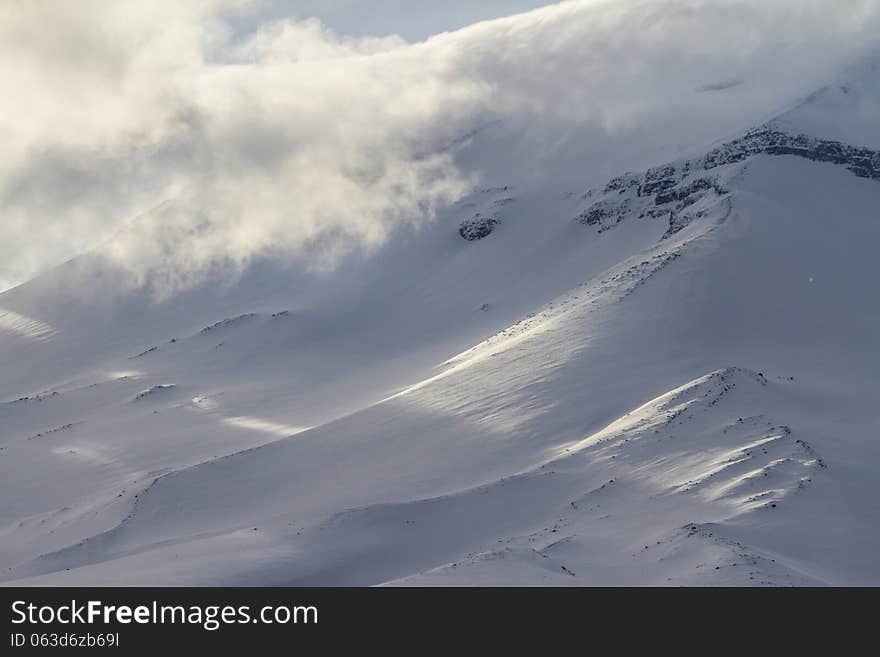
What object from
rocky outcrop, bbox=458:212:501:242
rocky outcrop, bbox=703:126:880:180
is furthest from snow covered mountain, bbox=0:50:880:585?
rocky outcrop, bbox=458:212:501:242

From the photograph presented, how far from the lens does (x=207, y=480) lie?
91.1 metres

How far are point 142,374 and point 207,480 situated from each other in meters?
65.7

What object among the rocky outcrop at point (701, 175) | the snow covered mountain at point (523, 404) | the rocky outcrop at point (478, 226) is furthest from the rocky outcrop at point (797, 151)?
the rocky outcrop at point (478, 226)

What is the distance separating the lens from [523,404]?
9256 cm

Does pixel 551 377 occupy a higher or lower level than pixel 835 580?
higher

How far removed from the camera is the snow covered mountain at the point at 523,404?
66.1m

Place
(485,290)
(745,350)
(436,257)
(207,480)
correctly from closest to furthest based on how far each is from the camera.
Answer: (207,480)
(745,350)
(485,290)
(436,257)

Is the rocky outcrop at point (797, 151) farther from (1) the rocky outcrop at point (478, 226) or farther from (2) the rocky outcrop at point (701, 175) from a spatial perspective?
(1) the rocky outcrop at point (478, 226)

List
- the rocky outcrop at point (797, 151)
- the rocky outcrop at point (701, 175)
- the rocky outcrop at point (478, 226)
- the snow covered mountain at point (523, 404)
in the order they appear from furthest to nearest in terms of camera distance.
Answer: the rocky outcrop at point (478, 226)
the rocky outcrop at point (797, 151)
the rocky outcrop at point (701, 175)
the snow covered mountain at point (523, 404)

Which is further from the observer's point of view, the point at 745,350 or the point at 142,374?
the point at 142,374

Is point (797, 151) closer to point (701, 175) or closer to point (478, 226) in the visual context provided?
point (701, 175)

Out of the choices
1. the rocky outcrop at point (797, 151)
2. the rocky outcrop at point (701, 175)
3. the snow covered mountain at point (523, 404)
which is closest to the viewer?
the snow covered mountain at point (523, 404)

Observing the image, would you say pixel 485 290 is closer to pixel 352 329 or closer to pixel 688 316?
pixel 352 329
